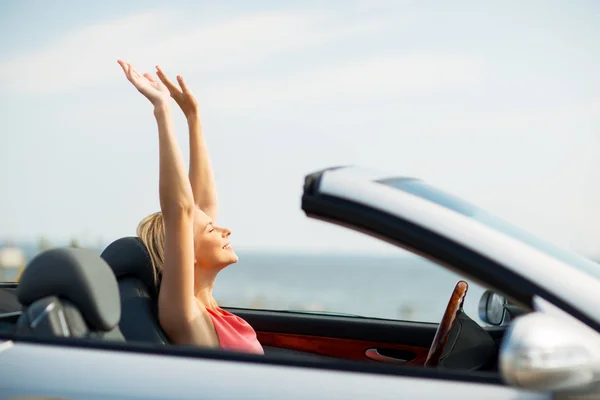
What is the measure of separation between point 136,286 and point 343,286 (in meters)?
58.3

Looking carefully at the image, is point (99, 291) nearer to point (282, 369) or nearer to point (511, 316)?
point (282, 369)

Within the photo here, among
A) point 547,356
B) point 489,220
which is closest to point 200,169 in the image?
point 489,220

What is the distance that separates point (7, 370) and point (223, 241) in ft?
3.96

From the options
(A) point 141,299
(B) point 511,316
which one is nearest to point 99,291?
(A) point 141,299

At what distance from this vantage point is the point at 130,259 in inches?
117

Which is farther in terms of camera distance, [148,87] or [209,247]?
[209,247]

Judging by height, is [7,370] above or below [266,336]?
above

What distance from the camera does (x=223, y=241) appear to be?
3.19 meters

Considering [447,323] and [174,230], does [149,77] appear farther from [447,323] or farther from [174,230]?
[447,323]

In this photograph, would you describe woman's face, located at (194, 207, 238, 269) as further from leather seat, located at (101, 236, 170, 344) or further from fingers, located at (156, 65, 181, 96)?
fingers, located at (156, 65, 181, 96)

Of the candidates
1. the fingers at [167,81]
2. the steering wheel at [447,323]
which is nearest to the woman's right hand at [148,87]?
the fingers at [167,81]

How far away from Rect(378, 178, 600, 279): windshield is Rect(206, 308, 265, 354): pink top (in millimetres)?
1120

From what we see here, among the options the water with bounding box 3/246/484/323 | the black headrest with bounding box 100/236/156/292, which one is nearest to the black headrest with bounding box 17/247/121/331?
the black headrest with bounding box 100/236/156/292

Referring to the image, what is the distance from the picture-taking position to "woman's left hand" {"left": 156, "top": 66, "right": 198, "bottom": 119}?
3.42 meters
